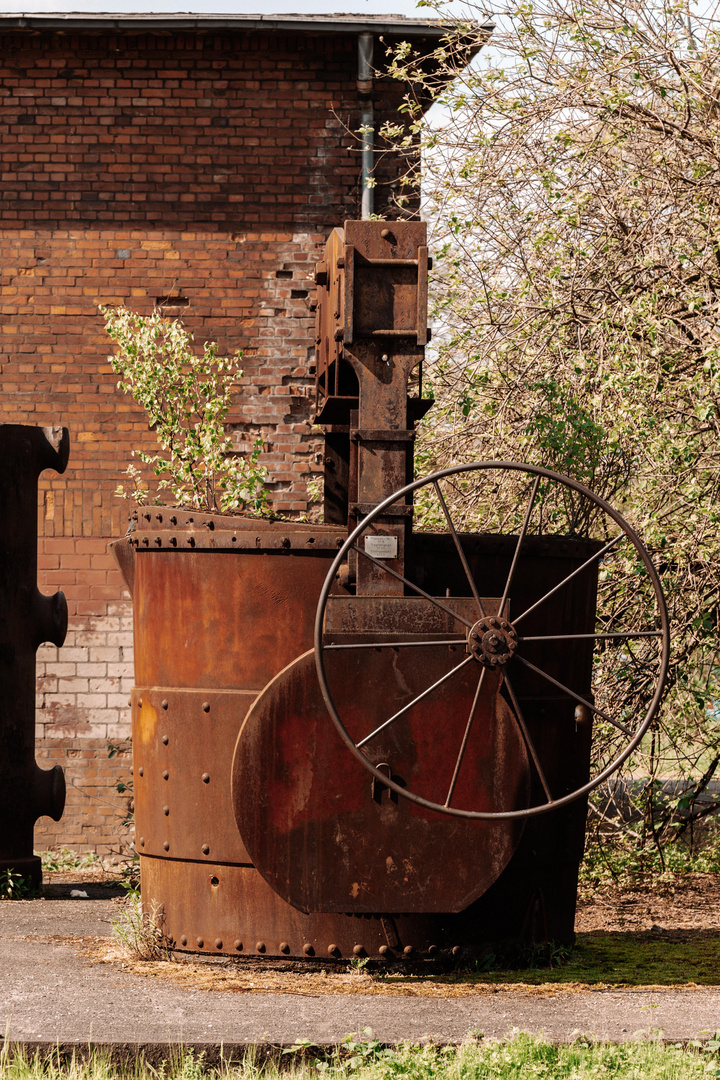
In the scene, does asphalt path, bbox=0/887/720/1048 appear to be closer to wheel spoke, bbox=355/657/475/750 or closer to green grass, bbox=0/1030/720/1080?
green grass, bbox=0/1030/720/1080

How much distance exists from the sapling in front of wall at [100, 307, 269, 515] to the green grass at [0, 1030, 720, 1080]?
14.1ft

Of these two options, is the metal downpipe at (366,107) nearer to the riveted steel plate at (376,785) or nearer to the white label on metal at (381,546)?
the white label on metal at (381,546)

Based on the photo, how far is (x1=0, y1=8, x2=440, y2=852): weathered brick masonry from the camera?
8.88 meters

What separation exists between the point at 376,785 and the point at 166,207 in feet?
19.5

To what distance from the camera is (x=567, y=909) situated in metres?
5.16

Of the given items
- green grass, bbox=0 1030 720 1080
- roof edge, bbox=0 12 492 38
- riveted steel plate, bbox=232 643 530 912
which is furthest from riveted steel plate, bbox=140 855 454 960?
roof edge, bbox=0 12 492 38

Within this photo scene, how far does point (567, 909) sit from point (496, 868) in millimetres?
889

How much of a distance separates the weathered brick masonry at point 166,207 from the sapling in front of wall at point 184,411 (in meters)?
0.47

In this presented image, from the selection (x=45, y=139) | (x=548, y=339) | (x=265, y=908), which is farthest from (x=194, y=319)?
(x=265, y=908)

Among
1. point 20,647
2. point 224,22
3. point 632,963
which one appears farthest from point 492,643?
point 224,22

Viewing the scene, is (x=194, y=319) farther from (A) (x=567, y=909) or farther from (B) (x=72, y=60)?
(A) (x=567, y=909)

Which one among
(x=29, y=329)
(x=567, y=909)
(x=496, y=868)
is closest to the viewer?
(x=496, y=868)

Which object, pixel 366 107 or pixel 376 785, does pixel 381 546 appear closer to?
pixel 376 785

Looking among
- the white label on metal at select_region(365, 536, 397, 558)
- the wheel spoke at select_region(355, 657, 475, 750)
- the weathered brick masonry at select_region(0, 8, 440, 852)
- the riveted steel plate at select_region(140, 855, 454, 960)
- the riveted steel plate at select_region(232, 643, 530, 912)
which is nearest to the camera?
the wheel spoke at select_region(355, 657, 475, 750)
